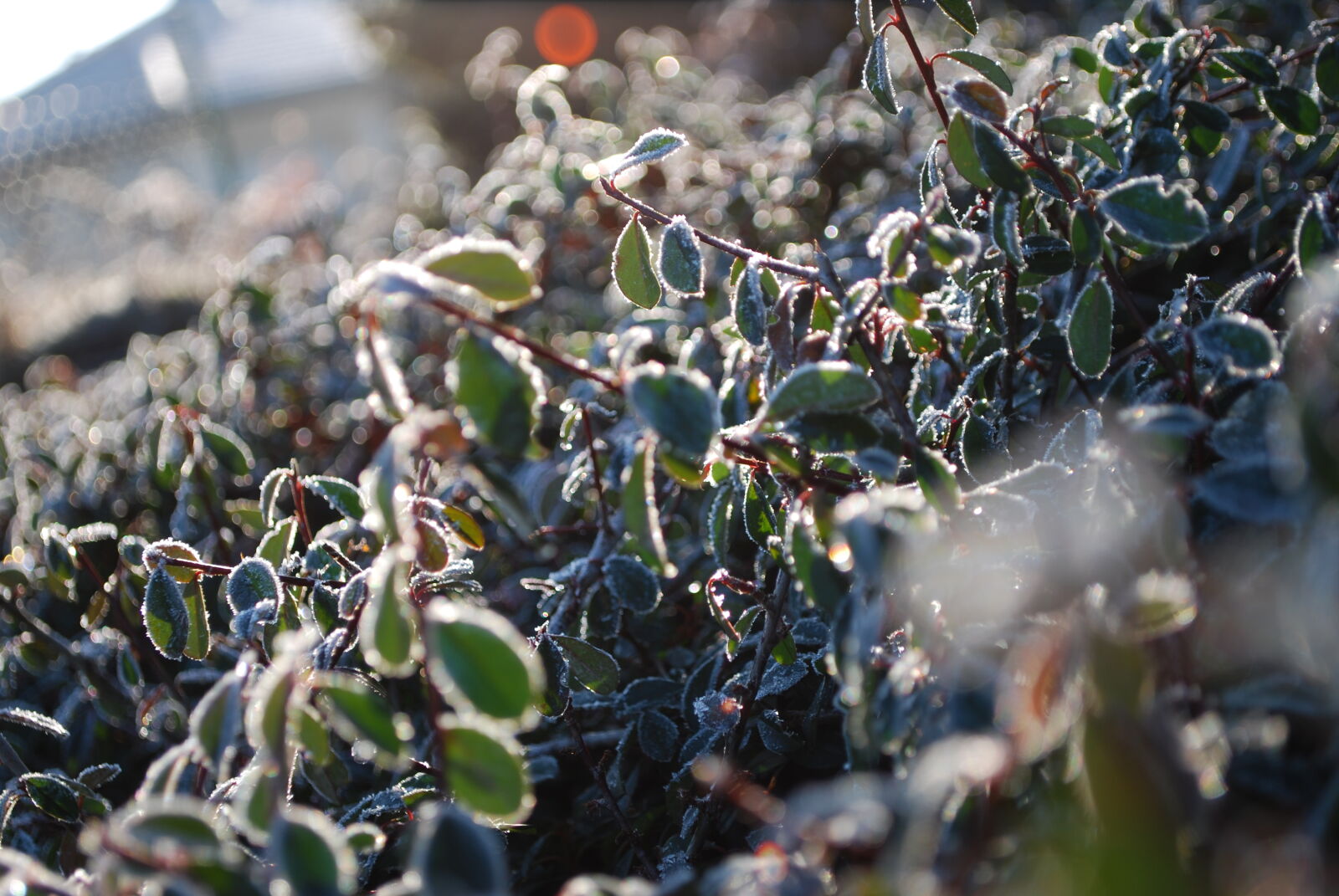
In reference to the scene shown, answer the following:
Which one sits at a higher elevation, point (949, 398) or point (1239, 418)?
point (1239, 418)

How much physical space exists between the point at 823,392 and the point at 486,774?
39cm

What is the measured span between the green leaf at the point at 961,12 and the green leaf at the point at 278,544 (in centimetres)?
98

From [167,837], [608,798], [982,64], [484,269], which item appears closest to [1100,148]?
[982,64]

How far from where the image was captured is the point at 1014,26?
127 inches

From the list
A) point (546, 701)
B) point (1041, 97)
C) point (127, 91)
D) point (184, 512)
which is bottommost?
point (546, 701)

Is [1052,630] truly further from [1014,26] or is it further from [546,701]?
[1014,26]

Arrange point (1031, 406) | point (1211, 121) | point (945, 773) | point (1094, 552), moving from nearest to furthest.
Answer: point (945, 773) → point (1094, 552) → point (1031, 406) → point (1211, 121)

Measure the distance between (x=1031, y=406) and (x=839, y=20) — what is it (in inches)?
175

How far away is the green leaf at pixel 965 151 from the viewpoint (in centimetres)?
91

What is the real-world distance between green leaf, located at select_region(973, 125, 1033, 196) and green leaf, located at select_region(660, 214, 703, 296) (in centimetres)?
30

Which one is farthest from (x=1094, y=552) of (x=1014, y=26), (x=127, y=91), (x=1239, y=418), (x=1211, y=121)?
(x=127, y=91)

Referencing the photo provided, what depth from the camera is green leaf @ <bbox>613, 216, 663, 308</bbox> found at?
1058 millimetres

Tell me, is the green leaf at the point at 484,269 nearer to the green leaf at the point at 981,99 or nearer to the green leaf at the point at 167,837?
the green leaf at the point at 167,837

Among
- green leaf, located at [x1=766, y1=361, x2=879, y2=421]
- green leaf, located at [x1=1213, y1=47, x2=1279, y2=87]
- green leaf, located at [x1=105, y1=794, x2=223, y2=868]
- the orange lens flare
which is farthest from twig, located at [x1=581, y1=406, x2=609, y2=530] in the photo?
the orange lens flare
